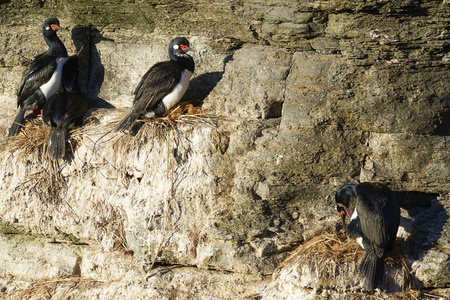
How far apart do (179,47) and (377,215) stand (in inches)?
110

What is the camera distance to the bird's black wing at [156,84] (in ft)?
20.8

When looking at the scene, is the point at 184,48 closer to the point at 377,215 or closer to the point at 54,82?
the point at 54,82

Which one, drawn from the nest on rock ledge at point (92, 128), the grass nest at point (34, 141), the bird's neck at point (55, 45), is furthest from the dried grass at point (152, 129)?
the bird's neck at point (55, 45)

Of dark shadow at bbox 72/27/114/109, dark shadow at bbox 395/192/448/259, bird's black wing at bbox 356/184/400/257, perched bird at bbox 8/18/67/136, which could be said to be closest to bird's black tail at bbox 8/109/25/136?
perched bird at bbox 8/18/67/136

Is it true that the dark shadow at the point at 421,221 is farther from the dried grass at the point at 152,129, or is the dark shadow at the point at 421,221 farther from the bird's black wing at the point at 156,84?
the bird's black wing at the point at 156,84

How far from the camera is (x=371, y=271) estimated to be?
509cm

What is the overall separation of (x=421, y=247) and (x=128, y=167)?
2.99 meters

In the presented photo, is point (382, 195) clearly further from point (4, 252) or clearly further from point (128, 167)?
point (4, 252)

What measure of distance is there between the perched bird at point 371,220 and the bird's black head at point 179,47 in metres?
2.32

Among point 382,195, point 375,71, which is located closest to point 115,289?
point 382,195

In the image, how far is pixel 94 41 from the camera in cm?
731

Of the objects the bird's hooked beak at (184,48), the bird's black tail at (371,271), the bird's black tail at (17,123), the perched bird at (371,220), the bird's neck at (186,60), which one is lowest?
the bird's black tail at (371,271)

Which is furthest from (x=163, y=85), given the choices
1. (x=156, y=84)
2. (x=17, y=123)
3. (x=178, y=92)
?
(x=17, y=123)

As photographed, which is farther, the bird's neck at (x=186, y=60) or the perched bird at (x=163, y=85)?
the bird's neck at (x=186, y=60)
